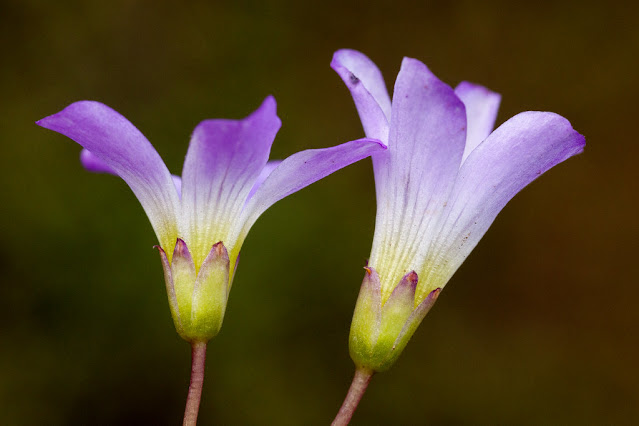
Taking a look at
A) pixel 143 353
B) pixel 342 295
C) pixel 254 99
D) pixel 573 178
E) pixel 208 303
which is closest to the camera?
pixel 208 303

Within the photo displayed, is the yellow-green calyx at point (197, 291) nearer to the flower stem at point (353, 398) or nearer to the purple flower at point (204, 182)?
the purple flower at point (204, 182)

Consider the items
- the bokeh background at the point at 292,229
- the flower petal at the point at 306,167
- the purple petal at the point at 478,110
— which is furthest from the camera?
the bokeh background at the point at 292,229

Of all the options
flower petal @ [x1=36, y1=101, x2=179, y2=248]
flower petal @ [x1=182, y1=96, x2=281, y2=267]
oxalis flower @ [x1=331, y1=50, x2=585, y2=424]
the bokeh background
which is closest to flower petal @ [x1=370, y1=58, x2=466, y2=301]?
oxalis flower @ [x1=331, y1=50, x2=585, y2=424]

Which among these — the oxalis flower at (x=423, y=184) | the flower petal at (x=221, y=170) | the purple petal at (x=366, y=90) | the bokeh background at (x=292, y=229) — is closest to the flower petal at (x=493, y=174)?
the oxalis flower at (x=423, y=184)

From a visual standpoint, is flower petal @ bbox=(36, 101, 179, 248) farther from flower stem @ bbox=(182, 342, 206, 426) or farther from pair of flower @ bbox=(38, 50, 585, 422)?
flower stem @ bbox=(182, 342, 206, 426)

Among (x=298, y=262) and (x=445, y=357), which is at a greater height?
(x=298, y=262)

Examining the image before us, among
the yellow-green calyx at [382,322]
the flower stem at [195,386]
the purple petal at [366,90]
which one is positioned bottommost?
the flower stem at [195,386]

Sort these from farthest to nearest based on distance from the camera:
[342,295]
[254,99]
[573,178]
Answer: [573,178]
[254,99]
[342,295]

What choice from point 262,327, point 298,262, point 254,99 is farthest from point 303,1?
point 262,327

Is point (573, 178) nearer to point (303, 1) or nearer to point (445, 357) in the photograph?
point (445, 357)
